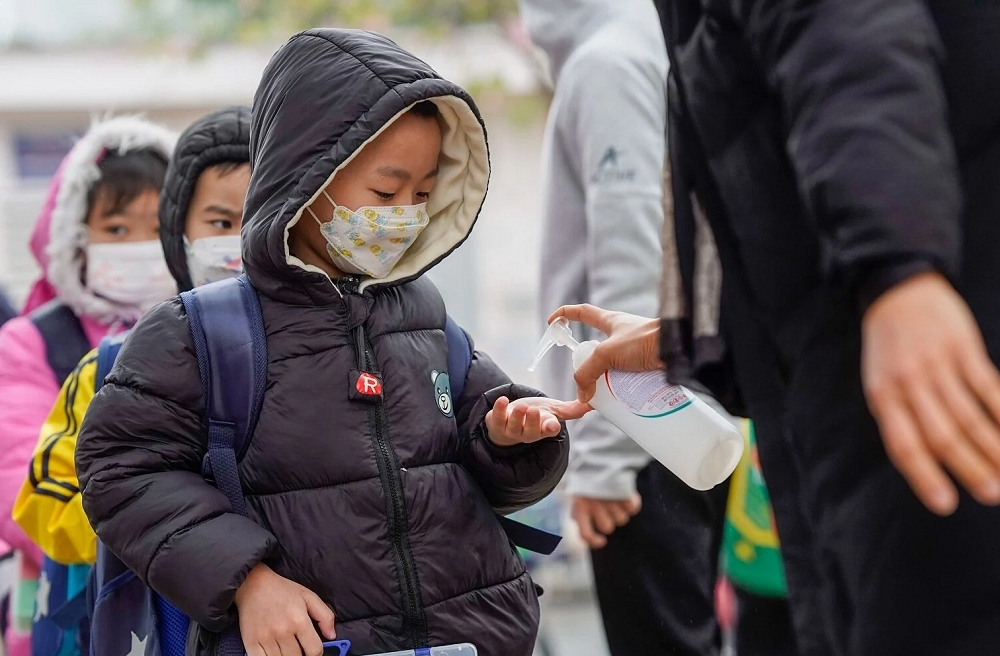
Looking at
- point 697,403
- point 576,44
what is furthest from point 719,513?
point 576,44

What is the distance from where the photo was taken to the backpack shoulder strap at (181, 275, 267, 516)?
1.91m

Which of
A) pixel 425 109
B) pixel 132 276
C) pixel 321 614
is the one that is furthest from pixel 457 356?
pixel 132 276

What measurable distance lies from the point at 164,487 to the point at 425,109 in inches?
33.2

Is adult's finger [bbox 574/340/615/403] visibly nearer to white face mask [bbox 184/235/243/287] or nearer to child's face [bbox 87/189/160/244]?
white face mask [bbox 184/235/243/287]

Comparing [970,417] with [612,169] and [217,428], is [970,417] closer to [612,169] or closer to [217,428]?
[217,428]

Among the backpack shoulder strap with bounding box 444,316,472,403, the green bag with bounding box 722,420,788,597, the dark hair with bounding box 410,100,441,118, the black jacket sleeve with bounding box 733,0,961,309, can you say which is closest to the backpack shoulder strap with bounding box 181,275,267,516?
the backpack shoulder strap with bounding box 444,316,472,403

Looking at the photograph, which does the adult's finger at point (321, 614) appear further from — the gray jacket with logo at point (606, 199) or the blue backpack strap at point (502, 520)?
the gray jacket with logo at point (606, 199)

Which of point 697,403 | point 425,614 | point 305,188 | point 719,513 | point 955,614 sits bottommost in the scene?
point 719,513

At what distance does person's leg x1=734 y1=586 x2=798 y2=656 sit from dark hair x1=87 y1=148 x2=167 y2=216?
2021mm

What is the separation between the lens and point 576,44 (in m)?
3.31

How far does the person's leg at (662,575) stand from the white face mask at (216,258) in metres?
1.09

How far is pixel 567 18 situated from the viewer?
332 cm

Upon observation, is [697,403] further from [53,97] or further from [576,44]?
[53,97]

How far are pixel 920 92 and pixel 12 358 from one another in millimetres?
2455
